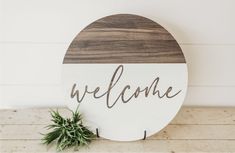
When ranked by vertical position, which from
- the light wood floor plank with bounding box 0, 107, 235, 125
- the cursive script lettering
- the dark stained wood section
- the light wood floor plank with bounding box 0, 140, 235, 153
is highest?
the dark stained wood section

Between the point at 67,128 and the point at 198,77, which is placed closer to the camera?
the point at 67,128

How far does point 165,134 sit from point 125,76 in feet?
0.70

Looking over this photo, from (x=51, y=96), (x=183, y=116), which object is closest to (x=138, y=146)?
(x=183, y=116)

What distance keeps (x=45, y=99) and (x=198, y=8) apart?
0.59 m

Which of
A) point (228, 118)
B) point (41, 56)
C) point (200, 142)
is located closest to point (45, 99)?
point (41, 56)

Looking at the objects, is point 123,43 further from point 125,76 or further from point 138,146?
point 138,146

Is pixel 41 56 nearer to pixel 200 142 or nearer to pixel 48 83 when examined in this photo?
pixel 48 83

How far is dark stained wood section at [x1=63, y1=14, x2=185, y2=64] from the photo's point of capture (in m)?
0.81

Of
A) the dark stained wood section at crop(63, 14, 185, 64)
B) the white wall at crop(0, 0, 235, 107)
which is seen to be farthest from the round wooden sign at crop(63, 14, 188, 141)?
the white wall at crop(0, 0, 235, 107)

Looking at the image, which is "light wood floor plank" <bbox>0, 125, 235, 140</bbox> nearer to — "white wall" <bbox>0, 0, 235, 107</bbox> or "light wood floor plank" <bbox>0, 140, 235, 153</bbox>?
"light wood floor plank" <bbox>0, 140, 235, 153</bbox>

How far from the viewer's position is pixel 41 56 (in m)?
0.93

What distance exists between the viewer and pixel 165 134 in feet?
2.78

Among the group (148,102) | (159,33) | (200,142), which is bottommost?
(200,142)

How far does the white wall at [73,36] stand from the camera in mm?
889
